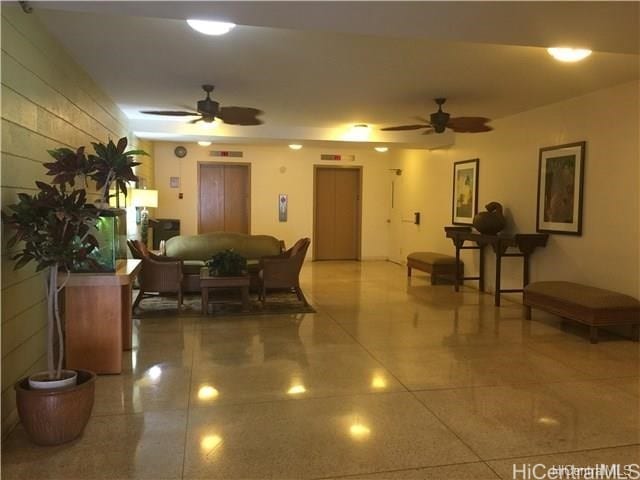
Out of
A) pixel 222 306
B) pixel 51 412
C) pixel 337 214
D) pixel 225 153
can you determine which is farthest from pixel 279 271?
pixel 337 214

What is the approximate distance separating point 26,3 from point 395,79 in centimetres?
305

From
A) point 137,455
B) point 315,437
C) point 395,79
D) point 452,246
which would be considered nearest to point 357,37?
point 395,79

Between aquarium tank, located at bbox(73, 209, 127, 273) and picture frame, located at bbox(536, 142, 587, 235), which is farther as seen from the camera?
picture frame, located at bbox(536, 142, 587, 235)

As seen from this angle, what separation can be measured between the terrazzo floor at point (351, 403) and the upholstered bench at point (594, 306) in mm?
210

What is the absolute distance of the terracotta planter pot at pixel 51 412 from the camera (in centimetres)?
248

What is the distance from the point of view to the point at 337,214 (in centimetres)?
1095

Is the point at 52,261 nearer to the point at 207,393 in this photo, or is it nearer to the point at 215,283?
the point at 207,393

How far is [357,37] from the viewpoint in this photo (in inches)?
139

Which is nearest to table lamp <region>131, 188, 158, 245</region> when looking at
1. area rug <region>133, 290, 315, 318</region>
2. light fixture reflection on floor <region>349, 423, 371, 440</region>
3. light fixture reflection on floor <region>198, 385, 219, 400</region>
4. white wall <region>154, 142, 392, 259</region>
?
area rug <region>133, 290, 315, 318</region>

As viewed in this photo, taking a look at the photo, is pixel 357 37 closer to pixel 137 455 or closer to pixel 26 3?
pixel 26 3

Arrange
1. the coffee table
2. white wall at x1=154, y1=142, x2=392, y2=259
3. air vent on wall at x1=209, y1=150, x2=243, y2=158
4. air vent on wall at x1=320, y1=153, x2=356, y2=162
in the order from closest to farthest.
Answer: the coffee table, white wall at x1=154, y1=142, x2=392, y2=259, air vent on wall at x1=209, y1=150, x2=243, y2=158, air vent on wall at x1=320, y1=153, x2=356, y2=162

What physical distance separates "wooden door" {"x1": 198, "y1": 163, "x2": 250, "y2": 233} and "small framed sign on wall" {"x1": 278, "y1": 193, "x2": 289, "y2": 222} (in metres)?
0.67

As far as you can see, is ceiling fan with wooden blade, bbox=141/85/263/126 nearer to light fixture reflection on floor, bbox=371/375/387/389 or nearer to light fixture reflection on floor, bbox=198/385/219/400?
light fixture reflection on floor, bbox=198/385/219/400

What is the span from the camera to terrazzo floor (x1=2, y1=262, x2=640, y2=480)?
95.5 inches
